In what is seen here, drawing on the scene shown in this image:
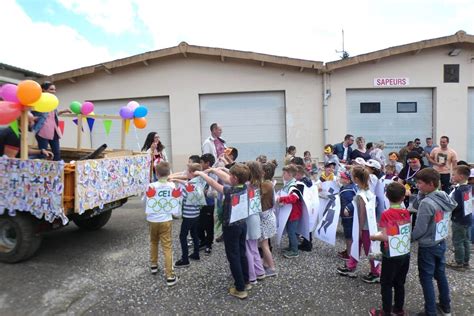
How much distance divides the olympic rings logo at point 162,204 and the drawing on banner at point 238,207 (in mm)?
898

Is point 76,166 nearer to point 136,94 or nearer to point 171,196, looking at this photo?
point 171,196

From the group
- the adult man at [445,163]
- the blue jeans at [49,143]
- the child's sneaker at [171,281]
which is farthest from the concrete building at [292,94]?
the child's sneaker at [171,281]

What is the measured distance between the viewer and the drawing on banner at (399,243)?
308 centimetres

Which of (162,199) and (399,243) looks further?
(162,199)

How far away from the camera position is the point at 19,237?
4.53m

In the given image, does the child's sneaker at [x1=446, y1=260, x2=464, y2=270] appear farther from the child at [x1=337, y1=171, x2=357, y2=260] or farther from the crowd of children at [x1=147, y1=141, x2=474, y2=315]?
the child at [x1=337, y1=171, x2=357, y2=260]

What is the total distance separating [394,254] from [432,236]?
405 mm

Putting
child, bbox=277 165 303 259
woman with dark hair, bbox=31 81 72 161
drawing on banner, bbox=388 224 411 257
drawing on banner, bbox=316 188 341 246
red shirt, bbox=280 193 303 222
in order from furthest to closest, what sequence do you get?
woman with dark hair, bbox=31 81 72 161, child, bbox=277 165 303 259, red shirt, bbox=280 193 303 222, drawing on banner, bbox=316 188 341 246, drawing on banner, bbox=388 224 411 257

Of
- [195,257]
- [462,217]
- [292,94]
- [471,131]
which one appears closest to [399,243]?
[462,217]

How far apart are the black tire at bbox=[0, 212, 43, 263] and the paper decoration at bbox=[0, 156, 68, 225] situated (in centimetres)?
14

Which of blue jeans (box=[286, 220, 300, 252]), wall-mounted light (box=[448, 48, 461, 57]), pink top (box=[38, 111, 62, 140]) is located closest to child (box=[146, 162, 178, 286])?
blue jeans (box=[286, 220, 300, 252])

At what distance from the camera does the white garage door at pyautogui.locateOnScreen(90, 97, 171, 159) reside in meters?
11.9

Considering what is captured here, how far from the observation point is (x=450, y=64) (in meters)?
11.1

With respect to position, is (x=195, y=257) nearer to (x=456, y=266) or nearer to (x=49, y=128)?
(x=49, y=128)
